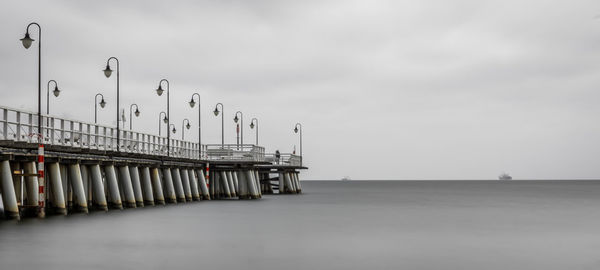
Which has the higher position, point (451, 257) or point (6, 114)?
point (6, 114)

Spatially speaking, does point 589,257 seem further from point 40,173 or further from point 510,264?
point 40,173

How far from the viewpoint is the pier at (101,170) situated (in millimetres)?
27812

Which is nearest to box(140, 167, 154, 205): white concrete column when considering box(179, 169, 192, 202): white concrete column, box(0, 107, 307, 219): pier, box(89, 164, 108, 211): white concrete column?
box(0, 107, 307, 219): pier

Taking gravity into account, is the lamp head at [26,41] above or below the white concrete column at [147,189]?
above

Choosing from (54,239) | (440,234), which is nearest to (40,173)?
(54,239)

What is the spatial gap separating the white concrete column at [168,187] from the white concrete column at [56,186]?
13.5m

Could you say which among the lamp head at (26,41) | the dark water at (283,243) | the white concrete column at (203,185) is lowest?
the dark water at (283,243)

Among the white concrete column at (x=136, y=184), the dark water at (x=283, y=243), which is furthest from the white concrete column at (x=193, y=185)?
the dark water at (x=283, y=243)

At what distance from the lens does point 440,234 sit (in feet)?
92.7

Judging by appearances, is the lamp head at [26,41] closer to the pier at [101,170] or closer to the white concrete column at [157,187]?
the pier at [101,170]

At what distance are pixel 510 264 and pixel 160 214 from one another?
21.2 m

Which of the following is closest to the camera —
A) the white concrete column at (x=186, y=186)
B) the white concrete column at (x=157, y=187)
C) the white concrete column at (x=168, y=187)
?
the white concrete column at (x=157, y=187)

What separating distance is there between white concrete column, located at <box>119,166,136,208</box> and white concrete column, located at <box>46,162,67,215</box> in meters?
6.81

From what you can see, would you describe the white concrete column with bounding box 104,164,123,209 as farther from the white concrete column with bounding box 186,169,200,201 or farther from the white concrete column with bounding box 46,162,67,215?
the white concrete column with bounding box 186,169,200,201
